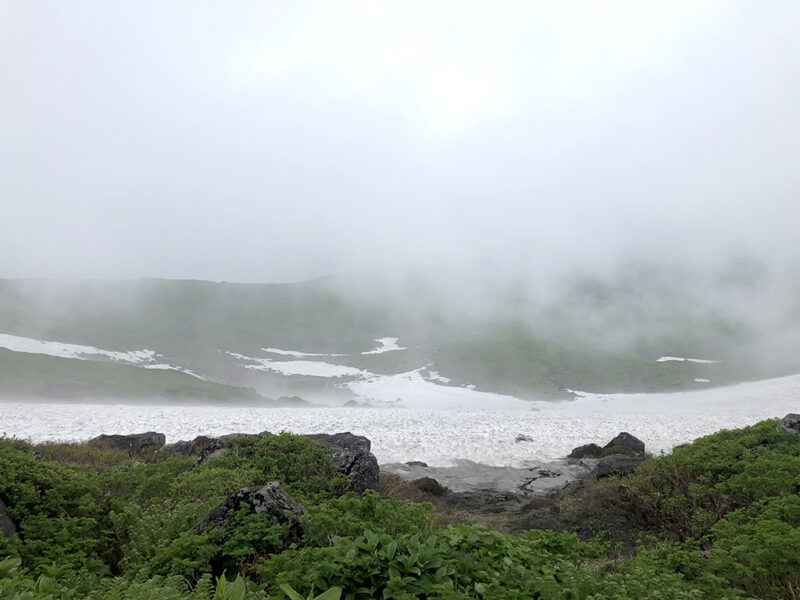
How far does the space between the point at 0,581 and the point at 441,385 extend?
8866cm

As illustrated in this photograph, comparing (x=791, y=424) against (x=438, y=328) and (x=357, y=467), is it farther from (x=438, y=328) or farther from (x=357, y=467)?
(x=438, y=328)

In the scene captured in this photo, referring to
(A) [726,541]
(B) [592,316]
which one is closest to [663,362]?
(B) [592,316]

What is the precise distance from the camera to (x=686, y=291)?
155750mm

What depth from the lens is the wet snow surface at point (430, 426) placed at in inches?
1007

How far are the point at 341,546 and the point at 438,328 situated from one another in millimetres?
133429

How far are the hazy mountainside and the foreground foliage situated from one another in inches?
2484

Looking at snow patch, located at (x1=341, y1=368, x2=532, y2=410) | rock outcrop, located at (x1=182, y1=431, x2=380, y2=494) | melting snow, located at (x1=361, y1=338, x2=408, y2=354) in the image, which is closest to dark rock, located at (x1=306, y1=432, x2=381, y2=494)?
rock outcrop, located at (x1=182, y1=431, x2=380, y2=494)

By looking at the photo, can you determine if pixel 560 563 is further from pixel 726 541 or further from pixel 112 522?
pixel 112 522

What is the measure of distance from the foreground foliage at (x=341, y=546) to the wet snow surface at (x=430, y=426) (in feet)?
47.2

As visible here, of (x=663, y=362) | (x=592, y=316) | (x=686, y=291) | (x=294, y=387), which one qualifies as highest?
(x=686, y=291)

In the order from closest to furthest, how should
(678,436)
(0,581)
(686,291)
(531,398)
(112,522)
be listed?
(0,581)
(112,522)
(678,436)
(531,398)
(686,291)

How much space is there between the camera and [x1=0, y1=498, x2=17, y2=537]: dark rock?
252 inches

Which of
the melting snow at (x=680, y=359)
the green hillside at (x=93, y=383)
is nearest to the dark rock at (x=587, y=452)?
the green hillside at (x=93, y=383)

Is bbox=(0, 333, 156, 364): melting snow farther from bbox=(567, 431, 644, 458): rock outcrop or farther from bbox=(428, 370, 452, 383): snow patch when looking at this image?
bbox=(567, 431, 644, 458): rock outcrop
